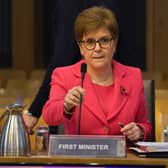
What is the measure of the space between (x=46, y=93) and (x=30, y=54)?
15.5 feet

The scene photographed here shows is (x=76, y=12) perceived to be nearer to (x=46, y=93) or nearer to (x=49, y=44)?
(x=46, y=93)

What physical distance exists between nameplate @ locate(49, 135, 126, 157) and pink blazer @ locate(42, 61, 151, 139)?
1.12 feet

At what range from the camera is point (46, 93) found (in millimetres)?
2533

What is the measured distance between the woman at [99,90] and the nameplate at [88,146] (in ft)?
1.11

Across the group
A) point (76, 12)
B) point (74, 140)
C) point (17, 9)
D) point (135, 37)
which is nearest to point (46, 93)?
point (76, 12)

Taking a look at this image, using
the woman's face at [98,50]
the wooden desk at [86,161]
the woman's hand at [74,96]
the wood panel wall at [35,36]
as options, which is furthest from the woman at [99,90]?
the wood panel wall at [35,36]

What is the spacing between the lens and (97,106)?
2123 millimetres

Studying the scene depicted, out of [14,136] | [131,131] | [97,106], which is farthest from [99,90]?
[14,136]

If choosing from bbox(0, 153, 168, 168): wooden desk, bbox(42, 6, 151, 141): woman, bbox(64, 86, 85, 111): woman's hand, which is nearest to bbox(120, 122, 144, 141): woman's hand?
bbox(42, 6, 151, 141): woman

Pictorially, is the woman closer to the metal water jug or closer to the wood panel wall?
the metal water jug

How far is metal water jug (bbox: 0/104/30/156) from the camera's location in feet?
5.71

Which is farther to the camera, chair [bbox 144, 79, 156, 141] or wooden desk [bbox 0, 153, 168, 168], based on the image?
chair [bbox 144, 79, 156, 141]

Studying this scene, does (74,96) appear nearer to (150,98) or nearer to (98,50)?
(98,50)

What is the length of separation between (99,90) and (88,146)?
0.52 m
